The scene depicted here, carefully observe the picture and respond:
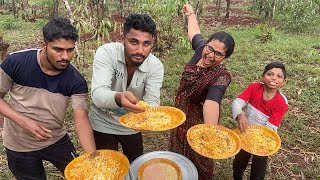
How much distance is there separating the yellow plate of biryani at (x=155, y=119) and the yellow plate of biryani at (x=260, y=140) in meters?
0.58

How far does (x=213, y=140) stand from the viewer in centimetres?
218

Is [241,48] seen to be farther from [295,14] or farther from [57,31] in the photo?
[57,31]

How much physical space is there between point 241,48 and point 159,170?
5.96m

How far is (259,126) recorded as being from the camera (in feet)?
8.33

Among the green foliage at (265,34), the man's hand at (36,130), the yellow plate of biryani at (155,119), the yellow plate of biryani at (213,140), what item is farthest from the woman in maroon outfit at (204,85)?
the green foliage at (265,34)

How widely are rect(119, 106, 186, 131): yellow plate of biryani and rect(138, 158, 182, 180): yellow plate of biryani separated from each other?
24cm

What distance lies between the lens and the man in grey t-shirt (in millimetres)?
2031

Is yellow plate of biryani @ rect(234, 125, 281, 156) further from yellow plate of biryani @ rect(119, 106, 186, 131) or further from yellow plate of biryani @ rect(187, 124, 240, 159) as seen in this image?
yellow plate of biryani @ rect(119, 106, 186, 131)

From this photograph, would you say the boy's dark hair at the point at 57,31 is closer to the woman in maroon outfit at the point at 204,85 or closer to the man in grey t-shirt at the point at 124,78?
the man in grey t-shirt at the point at 124,78

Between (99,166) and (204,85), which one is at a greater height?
(204,85)

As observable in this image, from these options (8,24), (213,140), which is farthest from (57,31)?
(8,24)

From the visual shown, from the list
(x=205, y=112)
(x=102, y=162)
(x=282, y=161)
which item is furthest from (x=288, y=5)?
(x=102, y=162)

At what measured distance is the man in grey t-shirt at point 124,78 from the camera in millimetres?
2031

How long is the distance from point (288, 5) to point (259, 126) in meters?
8.59
